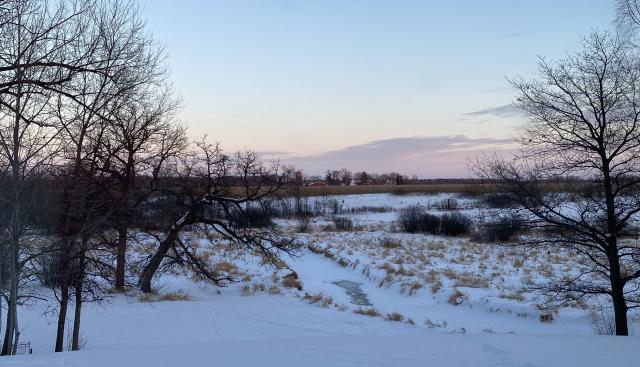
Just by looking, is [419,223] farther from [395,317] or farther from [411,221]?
[395,317]

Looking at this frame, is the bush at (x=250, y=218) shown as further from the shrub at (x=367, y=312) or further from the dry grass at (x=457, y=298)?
the dry grass at (x=457, y=298)

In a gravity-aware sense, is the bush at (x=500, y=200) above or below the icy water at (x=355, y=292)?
above

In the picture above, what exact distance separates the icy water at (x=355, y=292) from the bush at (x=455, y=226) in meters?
17.1

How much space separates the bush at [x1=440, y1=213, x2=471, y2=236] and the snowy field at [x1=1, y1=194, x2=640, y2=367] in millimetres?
5118

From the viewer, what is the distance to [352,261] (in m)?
23.2

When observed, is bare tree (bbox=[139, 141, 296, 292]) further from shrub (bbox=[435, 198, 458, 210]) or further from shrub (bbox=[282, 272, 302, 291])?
shrub (bbox=[435, 198, 458, 210])

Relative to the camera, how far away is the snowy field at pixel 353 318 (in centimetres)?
563

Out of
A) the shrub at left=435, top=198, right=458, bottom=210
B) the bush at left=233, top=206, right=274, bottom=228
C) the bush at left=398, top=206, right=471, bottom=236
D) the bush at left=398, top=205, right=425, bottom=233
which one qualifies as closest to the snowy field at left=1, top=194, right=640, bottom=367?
the bush at left=233, top=206, right=274, bottom=228

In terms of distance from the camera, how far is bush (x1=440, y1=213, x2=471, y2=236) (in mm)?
35344

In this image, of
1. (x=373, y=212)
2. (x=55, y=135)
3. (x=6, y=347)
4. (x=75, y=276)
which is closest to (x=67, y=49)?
(x=55, y=135)

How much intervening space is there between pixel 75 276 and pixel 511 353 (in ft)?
23.4

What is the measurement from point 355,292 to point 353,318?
486 centimetres

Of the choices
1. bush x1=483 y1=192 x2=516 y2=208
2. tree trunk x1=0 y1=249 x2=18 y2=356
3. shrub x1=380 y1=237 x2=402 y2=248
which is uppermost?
bush x1=483 y1=192 x2=516 y2=208

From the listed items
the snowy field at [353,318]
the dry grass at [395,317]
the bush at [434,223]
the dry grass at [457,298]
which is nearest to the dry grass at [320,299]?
the snowy field at [353,318]
